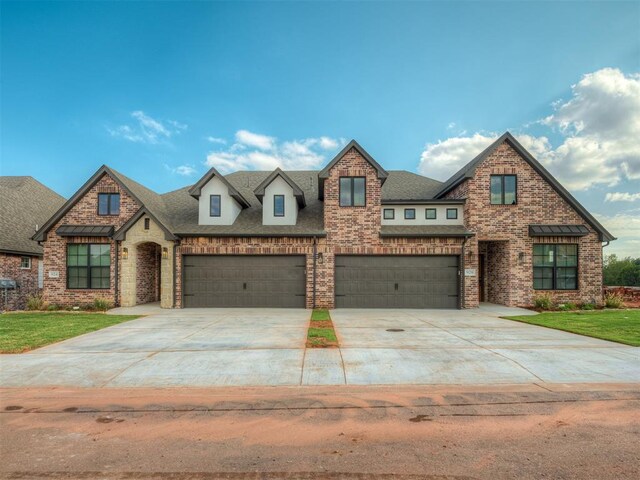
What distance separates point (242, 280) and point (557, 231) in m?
15.8

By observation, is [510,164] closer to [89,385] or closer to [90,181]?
[89,385]

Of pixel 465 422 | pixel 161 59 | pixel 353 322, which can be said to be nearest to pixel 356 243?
pixel 353 322

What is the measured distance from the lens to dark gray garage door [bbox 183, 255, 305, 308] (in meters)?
16.1

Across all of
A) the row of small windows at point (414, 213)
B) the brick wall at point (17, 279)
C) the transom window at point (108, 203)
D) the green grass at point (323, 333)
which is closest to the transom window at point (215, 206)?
the transom window at point (108, 203)

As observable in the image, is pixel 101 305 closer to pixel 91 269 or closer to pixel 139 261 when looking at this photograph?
pixel 91 269

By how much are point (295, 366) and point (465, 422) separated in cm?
339

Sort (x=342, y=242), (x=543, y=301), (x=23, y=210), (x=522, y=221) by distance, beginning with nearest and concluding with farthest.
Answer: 1. (x=543, y=301)
2. (x=342, y=242)
3. (x=522, y=221)
4. (x=23, y=210)

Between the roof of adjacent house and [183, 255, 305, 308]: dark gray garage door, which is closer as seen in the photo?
[183, 255, 305, 308]: dark gray garage door

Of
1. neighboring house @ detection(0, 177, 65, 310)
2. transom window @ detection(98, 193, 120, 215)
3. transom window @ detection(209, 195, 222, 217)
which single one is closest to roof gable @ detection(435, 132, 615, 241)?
transom window @ detection(209, 195, 222, 217)

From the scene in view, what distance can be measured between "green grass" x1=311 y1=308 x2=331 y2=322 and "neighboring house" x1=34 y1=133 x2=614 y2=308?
640 mm

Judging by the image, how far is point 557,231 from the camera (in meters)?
16.3

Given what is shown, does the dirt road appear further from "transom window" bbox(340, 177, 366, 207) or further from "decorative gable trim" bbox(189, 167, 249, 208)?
"decorative gable trim" bbox(189, 167, 249, 208)

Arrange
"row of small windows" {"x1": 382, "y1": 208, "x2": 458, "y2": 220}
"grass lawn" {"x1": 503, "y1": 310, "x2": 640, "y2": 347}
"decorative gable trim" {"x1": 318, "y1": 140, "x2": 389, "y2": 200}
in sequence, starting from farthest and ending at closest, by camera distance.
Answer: "row of small windows" {"x1": 382, "y1": 208, "x2": 458, "y2": 220} < "decorative gable trim" {"x1": 318, "y1": 140, "x2": 389, "y2": 200} < "grass lawn" {"x1": 503, "y1": 310, "x2": 640, "y2": 347}

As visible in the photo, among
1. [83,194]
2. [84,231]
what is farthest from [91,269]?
[83,194]
